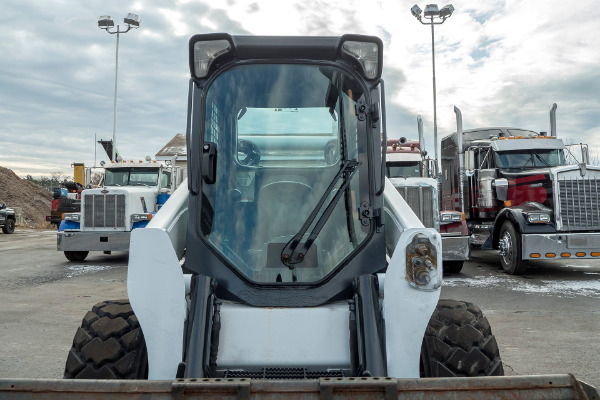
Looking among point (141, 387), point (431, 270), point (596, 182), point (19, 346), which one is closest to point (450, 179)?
point (596, 182)

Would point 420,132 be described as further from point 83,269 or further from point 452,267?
point 83,269

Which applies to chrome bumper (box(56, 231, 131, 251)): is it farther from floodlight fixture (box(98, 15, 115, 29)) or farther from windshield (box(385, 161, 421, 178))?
floodlight fixture (box(98, 15, 115, 29))

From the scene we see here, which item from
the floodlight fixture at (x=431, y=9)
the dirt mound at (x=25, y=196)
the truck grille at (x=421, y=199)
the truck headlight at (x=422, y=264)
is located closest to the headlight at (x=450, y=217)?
the truck grille at (x=421, y=199)

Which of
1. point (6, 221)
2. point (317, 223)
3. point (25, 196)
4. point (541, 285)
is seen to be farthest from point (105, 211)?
point (25, 196)

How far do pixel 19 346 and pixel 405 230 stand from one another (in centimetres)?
486

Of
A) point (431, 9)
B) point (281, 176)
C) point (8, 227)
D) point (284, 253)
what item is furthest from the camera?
point (8, 227)

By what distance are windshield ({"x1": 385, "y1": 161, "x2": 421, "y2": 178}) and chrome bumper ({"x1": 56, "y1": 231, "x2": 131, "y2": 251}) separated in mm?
6684

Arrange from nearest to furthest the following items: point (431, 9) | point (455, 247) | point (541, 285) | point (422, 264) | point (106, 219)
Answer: point (422, 264), point (541, 285), point (455, 247), point (106, 219), point (431, 9)

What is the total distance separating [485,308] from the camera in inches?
303

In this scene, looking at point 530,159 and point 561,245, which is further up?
point 530,159

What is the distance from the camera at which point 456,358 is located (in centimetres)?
274

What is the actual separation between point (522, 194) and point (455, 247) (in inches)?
102

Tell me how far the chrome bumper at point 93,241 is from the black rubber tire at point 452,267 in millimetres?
7643

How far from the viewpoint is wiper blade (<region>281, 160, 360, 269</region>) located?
3.09 m
